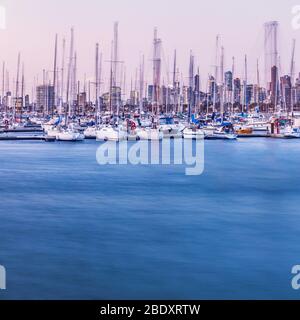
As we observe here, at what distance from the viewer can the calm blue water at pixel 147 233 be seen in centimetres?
401

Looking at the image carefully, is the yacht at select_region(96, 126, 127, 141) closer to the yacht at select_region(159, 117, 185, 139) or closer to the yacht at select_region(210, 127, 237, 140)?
the yacht at select_region(159, 117, 185, 139)

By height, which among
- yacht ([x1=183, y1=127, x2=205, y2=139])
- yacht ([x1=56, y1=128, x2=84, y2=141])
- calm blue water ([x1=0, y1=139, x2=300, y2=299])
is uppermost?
yacht ([x1=183, y1=127, x2=205, y2=139])

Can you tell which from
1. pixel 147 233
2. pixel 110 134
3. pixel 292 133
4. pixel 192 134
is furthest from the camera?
pixel 292 133

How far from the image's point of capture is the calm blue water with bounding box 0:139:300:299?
13.2 ft

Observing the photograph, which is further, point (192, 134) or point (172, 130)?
point (172, 130)

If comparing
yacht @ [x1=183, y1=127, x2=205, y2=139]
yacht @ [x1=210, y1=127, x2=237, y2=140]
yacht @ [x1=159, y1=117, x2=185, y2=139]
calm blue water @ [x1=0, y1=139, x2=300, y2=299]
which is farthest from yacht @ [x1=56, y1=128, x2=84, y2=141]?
calm blue water @ [x1=0, y1=139, x2=300, y2=299]

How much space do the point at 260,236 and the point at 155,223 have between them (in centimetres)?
101

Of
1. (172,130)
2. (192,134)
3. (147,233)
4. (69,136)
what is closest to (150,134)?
(192,134)

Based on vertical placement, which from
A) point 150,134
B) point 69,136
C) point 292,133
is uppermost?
point 292,133

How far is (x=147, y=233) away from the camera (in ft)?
18.2

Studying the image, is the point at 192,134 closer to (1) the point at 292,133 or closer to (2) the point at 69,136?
(1) the point at 292,133

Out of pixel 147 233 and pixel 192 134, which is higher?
pixel 192 134
